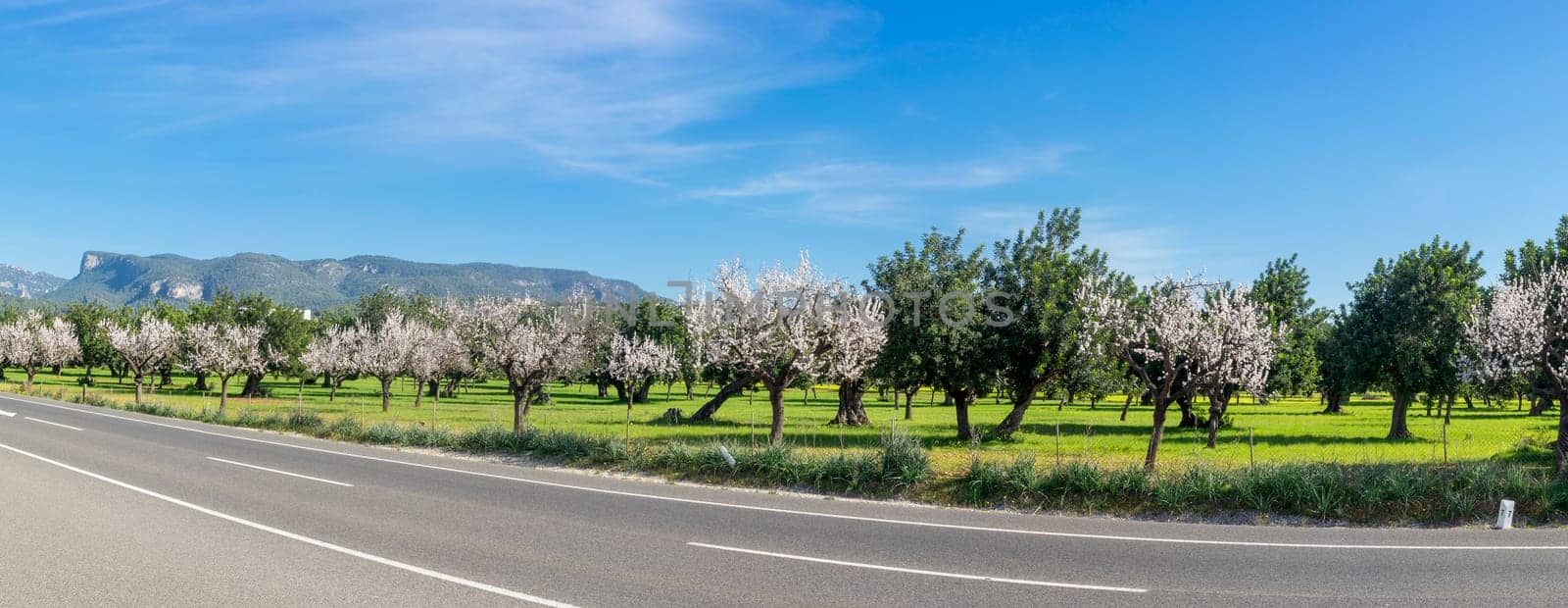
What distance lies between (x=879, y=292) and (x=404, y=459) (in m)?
18.8

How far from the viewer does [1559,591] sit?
9977 millimetres

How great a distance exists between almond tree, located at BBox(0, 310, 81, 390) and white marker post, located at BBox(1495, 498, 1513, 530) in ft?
295

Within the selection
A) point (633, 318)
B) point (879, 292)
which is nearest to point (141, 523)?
point (879, 292)

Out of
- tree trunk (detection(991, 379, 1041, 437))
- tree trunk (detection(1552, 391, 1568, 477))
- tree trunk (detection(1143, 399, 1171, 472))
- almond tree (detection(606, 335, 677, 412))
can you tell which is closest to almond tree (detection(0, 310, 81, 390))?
almond tree (detection(606, 335, 677, 412))

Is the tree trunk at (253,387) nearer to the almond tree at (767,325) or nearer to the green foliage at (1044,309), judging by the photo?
the almond tree at (767,325)

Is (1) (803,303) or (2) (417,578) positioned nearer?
(2) (417,578)

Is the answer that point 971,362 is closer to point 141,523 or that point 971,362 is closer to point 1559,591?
point 1559,591

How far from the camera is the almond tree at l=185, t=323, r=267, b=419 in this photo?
5491 centimetres

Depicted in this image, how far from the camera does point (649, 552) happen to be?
11289 millimetres

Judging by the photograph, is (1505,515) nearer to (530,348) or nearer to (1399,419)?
(1399,419)

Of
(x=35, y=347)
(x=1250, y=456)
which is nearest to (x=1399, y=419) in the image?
(x=1250, y=456)

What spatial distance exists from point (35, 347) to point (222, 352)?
121ft

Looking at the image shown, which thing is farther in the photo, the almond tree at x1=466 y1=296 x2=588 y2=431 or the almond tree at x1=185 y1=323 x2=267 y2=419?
the almond tree at x1=185 y1=323 x2=267 y2=419

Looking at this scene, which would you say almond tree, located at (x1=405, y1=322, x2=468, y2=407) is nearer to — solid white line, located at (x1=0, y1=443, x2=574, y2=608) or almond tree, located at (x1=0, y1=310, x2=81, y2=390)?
almond tree, located at (x1=0, y1=310, x2=81, y2=390)
